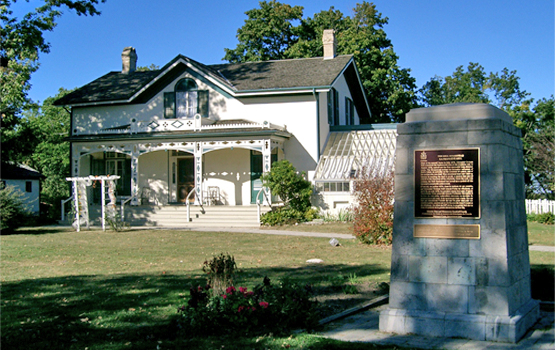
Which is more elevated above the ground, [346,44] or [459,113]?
[346,44]

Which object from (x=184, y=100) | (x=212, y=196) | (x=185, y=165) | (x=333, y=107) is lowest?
(x=212, y=196)

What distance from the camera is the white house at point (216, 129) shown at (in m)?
24.8

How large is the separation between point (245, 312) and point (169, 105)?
22374 mm

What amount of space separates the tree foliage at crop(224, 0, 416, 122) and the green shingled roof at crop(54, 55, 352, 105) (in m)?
7.65

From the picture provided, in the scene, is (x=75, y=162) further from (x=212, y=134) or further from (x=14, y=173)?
(x=14, y=173)

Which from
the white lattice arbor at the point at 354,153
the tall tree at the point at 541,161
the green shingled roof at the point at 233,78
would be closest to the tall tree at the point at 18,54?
the green shingled roof at the point at 233,78

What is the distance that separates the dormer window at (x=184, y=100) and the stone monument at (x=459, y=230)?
2140 centimetres

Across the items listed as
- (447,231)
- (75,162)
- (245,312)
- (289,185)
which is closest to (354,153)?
(289,185)

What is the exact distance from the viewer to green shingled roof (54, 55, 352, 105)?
85.6 feet

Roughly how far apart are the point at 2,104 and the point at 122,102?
219 inches

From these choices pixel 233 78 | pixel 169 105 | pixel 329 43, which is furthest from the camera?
pixel 329 43

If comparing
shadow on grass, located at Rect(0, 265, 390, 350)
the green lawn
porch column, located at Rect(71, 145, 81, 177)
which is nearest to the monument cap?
the green lawn

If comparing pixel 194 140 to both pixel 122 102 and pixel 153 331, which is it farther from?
pixel 153 331

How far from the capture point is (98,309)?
7.58 meters
